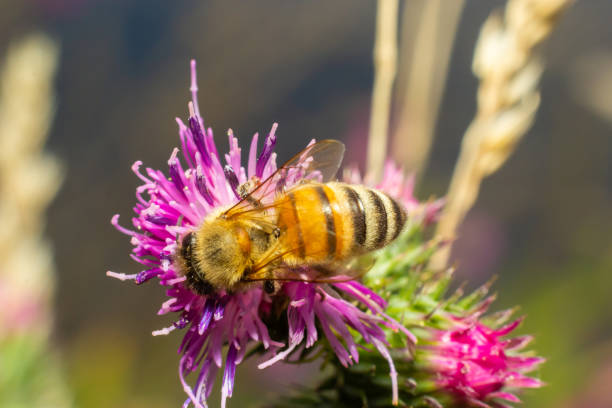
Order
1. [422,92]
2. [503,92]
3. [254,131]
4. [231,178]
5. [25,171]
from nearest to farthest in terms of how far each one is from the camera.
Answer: [231,178], [503,92], [422,92], [25,171], [254,131]

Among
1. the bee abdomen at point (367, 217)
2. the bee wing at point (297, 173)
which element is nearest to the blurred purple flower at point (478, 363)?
the bee abdomen at point (367, 217)

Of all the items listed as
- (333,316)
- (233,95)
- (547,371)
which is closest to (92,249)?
(233,95)

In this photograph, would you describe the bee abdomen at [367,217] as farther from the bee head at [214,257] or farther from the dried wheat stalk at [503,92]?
the dried wheat stalk at [503,92]

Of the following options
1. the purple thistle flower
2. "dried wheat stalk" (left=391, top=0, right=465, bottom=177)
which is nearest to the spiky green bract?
the purple thistle flower

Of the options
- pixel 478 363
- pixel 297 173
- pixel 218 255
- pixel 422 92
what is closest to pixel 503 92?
pixel 422 92

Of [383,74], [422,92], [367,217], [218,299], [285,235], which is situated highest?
[422,92]

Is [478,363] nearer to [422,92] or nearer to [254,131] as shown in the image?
[422,92]

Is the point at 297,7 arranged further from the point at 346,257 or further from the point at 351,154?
the point at 346,257

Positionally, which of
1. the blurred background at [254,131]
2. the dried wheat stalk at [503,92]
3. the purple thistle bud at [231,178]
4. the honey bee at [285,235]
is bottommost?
the honey bee at [285,235]
